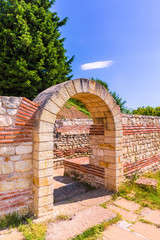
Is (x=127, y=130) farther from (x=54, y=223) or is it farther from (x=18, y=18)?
(x=18, y=18)

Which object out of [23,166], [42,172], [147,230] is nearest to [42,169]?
[42,172]

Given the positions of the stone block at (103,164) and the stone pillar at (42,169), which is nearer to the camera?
the stone pillar at (42,169)

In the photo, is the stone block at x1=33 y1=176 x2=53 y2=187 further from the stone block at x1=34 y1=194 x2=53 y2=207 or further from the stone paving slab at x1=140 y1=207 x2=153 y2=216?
the stone paving slab at x1=140 y1=207 x2=153 y2=216

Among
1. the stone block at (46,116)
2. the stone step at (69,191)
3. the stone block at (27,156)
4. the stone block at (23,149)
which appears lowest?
the stone step at (69,191)

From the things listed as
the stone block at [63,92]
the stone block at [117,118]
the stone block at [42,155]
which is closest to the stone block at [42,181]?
the stone block at [42,155]

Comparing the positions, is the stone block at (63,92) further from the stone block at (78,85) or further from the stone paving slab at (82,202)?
the stone paving slab at (82,202)

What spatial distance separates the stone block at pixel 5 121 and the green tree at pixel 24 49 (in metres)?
8.97

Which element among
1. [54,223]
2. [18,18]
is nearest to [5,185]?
[54,223]

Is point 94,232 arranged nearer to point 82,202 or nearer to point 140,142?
point 82,202

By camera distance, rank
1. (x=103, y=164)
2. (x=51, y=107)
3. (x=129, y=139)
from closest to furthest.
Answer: (x=51, y=107), (x=103, y=164), (x=129, y=139)

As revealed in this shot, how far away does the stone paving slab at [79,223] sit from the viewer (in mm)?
2707

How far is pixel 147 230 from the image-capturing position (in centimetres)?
306

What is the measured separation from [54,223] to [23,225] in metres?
0.55

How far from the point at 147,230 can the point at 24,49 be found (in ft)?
39.4
